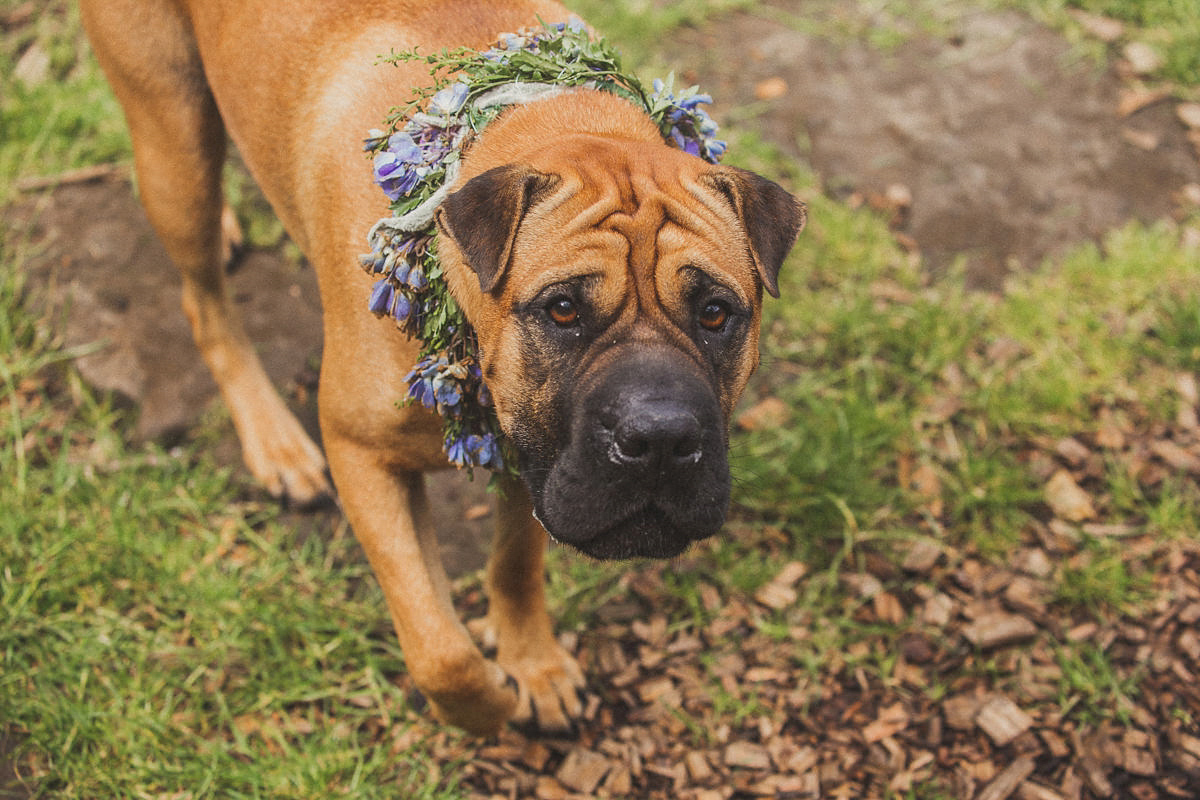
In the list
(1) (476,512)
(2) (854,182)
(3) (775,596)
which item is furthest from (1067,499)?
(1) (476,512)

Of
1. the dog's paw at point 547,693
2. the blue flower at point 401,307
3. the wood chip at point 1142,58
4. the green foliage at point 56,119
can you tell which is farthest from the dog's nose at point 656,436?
the wood chip at point 1142,58

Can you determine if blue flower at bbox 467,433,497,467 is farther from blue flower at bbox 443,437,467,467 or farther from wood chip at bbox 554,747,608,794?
wood chip at bbox 554,747,608,794

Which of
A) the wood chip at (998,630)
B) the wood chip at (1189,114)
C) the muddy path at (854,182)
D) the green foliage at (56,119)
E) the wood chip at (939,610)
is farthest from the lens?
the wood chip at (1189,114)

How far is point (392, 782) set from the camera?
3555 mm

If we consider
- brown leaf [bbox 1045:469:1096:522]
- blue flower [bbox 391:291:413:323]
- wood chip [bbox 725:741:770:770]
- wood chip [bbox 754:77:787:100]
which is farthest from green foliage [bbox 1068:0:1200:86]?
blue flower [bbox 391:291:413:323]

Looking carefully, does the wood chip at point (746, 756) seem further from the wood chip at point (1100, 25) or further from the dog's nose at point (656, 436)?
the wood chip at point (1100, 25)

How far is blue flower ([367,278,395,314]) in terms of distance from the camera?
289 centimetres

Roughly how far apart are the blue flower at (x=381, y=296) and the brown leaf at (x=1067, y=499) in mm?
3020

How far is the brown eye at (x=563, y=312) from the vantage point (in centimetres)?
272

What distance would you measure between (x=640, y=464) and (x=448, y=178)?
1.04m

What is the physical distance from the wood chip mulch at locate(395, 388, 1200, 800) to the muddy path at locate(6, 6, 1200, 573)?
2.69 ft

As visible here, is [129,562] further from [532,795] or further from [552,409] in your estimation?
→ [552,409]

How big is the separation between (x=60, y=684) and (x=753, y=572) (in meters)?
2.54

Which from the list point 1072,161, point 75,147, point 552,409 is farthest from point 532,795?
point 1072,161
